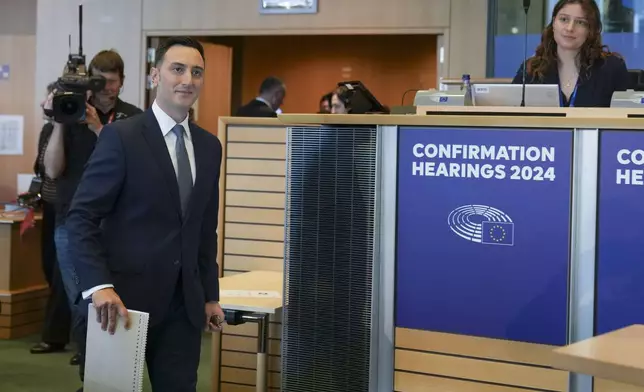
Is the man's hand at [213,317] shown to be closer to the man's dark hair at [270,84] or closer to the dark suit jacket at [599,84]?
the dark suit jacket at [599,84]

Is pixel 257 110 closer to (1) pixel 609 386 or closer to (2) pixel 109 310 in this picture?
(1) pixel 609 386

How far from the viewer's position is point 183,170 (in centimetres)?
276

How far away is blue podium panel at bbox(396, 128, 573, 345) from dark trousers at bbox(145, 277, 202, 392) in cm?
89

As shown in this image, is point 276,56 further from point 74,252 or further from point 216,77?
point 74,252

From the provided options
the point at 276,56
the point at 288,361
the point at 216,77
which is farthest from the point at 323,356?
the point at 276,56

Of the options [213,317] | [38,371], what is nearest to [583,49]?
[213,317]

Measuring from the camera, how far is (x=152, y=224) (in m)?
2.67

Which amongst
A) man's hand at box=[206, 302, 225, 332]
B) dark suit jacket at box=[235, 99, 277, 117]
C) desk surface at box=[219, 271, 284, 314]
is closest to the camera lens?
desk surface at box=[219, 271, 284, 314]

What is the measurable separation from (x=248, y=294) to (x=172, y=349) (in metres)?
1.13

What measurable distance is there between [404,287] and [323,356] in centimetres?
44

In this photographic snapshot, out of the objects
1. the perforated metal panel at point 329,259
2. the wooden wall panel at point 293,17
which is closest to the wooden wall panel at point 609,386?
the perforated metal panel at point 329,259

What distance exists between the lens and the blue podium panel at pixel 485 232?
3074 millimetres

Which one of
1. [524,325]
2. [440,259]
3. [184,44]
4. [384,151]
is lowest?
[524,325]

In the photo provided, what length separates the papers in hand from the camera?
3.84 meters
